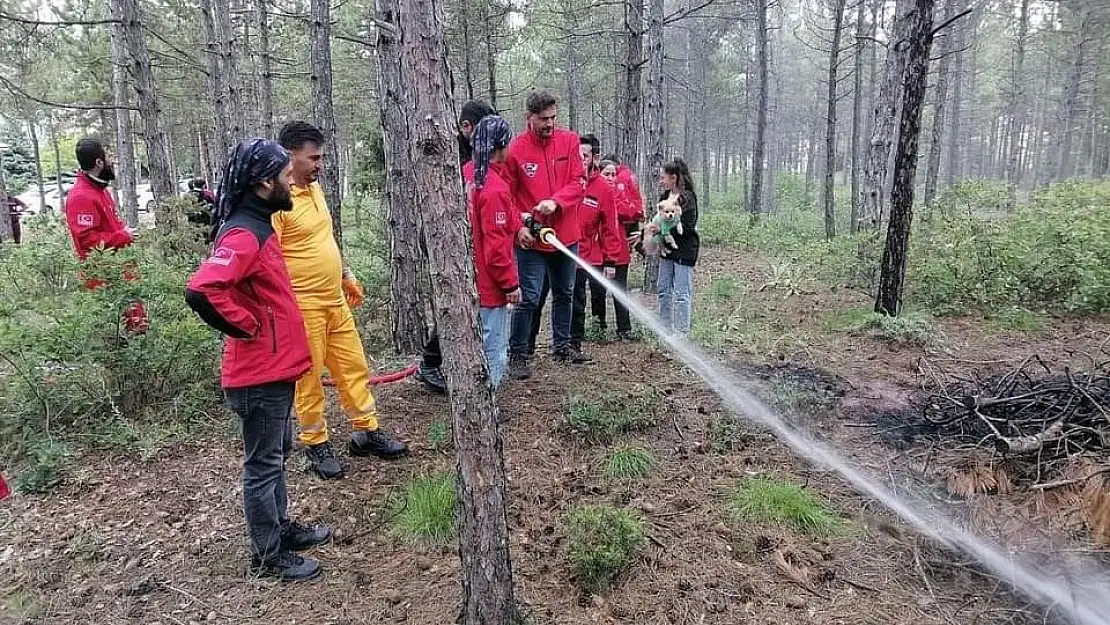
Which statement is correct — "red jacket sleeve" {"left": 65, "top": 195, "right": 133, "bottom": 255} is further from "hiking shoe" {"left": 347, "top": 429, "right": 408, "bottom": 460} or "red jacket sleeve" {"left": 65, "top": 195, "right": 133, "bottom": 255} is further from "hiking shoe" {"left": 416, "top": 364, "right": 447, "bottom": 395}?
"hiking shoe" {"left": 347, "top": 429, "right": 408, "bottom": 460}

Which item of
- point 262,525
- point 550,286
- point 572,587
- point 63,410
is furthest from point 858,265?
point 63,410

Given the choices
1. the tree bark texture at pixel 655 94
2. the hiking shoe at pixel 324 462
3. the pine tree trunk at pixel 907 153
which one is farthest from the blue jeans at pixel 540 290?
the pine tree trunk at pixel 907 153

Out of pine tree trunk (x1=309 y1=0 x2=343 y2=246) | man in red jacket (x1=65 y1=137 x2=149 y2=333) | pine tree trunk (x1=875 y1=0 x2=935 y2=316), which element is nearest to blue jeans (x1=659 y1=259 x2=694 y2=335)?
pine tree trunk (x1=875 y1=0 x2=935 y2=316)

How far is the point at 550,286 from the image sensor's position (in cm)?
642

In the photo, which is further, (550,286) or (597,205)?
(597,205)

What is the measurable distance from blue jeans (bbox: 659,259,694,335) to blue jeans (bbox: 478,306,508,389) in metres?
→ 2.64

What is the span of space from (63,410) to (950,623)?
6.48 metres

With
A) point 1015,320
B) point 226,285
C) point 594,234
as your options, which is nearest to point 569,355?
point 594,234

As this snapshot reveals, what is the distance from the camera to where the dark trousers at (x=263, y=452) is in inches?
138

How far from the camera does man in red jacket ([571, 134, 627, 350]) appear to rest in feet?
23.4

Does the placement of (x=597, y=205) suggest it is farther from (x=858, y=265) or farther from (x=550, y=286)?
(x=858, y=265)

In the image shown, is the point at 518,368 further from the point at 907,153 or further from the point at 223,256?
the point at 907,153

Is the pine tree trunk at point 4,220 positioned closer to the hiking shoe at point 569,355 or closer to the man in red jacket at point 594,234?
the man in red jacket at point 594,234

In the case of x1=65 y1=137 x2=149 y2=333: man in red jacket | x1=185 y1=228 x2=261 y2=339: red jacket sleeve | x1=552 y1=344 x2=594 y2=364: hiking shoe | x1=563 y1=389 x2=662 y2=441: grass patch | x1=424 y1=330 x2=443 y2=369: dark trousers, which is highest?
x1=65 y1=137 x2=149 y2=333: man in red jacket
